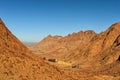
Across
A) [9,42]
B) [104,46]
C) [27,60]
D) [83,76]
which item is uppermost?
[104,46]

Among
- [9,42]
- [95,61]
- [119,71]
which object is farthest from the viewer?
[95,61]

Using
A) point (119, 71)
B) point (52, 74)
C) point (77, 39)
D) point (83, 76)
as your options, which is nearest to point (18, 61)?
point (52, 74)

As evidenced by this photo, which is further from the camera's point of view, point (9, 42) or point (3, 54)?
point (9, 42)

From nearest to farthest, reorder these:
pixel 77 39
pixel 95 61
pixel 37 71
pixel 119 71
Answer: pixel 37 71 < pixel 119 71 < pixel 95 61 < pixel 77 39

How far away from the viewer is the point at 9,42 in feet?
93.7

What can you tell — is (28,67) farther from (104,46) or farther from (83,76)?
(104,46)

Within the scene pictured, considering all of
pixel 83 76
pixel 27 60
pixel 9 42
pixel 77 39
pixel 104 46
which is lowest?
pixel 83 76

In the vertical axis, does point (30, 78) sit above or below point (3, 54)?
below

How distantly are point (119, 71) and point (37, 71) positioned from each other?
66.1 feet

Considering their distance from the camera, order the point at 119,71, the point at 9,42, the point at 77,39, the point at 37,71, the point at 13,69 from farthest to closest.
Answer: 1. the point at 77,39
2. the point at 119,71
3. the point at 9,42
4. the point at 37,71
5. the point at 13,69

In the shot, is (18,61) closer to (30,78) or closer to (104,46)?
(30,78)

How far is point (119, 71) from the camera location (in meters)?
41.0

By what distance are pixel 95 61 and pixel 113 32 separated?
17.2m

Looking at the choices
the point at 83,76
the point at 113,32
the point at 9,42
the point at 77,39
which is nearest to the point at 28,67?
the point at 9,42
